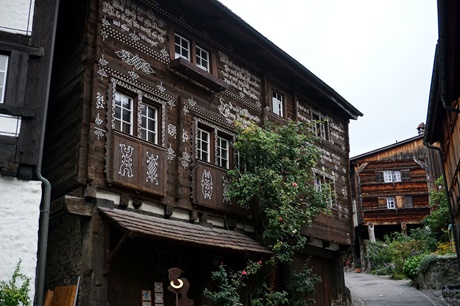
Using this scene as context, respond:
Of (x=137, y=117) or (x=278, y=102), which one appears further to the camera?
(x=278, y=102)

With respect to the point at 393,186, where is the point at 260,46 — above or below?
below

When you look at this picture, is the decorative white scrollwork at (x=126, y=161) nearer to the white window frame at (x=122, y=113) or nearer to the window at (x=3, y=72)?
the white window frame at (x=122, y=113)

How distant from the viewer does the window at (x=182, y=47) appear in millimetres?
13969

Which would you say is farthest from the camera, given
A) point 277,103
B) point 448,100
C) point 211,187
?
point 277,103

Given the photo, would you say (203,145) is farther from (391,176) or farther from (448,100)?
(391,176)

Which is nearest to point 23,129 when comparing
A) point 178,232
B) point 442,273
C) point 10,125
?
point 10,125

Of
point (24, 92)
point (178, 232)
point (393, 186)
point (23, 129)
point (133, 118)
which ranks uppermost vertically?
point (393, 186)

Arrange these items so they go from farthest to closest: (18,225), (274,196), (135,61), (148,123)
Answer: (274,196), (148,123), (135,61), (18,225)

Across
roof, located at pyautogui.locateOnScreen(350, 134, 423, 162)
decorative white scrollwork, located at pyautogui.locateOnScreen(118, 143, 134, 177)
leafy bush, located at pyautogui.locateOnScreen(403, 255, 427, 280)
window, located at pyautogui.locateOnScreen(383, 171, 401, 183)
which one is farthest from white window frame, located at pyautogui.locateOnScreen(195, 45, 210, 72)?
window, located at pyautogui.locateOnScreen(383, 171, 401, 183)

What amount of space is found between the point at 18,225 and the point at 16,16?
3.86 metres

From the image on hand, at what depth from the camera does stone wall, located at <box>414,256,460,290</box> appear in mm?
21297

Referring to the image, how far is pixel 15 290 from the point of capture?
349 inches

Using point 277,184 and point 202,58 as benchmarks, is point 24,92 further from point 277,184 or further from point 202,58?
point 277,184

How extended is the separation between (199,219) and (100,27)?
15.8 feet
